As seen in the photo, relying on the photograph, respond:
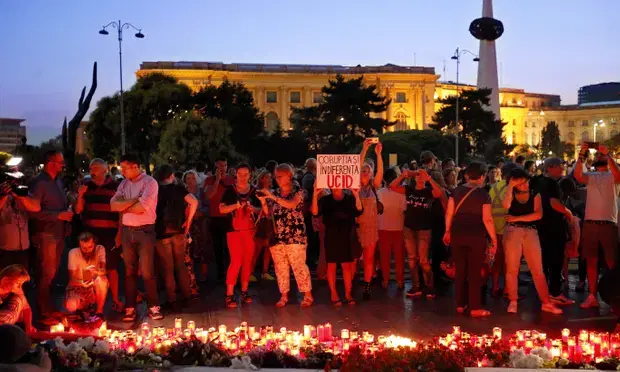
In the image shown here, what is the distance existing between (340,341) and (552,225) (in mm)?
4147

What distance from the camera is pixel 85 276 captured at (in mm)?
8188

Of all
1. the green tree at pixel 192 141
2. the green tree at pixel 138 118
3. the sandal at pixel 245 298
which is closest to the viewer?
the sandal at pixel 245 298

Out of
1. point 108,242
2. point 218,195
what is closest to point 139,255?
point 108,242

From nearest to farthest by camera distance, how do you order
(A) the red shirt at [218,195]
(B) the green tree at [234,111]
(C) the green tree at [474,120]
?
(A) the red shirt at [218,195] → (B) the green tree at [234,111] → (C) the green tree at [474,120]

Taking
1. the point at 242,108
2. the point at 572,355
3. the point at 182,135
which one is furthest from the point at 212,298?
the point at 242,108

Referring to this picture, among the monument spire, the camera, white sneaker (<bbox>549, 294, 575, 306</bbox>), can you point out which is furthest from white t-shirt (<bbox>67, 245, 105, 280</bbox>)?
the monument spire

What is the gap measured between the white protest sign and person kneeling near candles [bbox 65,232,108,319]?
112 inches

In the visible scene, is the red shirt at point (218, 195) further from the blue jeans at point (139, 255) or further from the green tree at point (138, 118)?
the green tree at point (138, 118)

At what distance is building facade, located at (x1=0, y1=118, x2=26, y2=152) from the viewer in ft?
187

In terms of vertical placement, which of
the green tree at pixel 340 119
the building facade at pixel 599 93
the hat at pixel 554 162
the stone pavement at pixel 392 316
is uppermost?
the building facade at pixel 599 93

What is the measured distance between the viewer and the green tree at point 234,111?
52.8 meters

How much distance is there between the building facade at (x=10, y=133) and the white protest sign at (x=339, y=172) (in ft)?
130

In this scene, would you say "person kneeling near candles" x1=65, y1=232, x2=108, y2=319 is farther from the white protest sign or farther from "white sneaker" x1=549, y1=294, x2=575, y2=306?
"white sneaker" x1=549, y1=294, x2=575, y2=306

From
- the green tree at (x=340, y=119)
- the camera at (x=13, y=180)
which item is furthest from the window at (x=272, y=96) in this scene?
the camera at (x=13, y=180)
